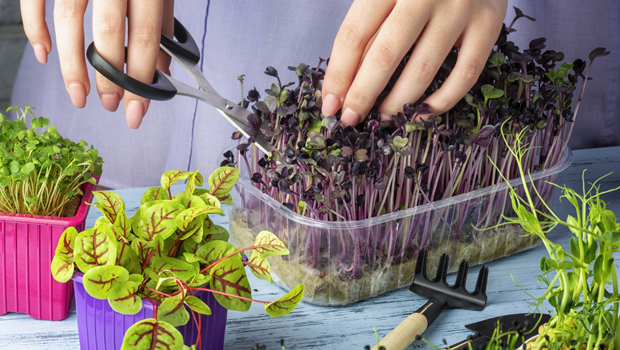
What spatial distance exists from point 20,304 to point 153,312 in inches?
10.7

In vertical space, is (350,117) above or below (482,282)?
above

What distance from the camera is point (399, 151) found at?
605mm

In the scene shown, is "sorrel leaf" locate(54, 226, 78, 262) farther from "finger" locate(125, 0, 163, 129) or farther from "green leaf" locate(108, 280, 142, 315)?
"finger" locate(125, 0, 163, 129)

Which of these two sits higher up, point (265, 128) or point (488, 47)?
point (488, 47)

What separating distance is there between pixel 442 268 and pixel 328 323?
171 millimetres

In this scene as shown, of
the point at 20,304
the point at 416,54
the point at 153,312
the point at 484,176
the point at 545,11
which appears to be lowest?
the point at 20,304

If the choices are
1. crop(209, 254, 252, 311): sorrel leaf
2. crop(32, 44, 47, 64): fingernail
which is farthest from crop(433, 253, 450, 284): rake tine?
crop(32, 44, 47, 64): fingernail

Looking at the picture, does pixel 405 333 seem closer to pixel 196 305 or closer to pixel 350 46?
pixel 196 305

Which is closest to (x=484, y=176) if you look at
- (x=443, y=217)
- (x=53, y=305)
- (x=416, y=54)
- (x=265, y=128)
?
(x=443, y=217)

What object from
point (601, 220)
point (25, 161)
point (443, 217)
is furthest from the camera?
point (443, 217)

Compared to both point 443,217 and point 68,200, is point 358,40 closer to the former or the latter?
point 443,217

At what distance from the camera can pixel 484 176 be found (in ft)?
2.47

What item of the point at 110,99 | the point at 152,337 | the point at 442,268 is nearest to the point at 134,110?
the point at 110,99

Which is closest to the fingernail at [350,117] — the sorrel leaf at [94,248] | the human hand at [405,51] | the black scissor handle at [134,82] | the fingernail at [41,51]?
the human hand at [405,51]
